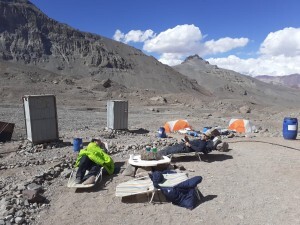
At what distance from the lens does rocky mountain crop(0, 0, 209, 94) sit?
84.6 metres

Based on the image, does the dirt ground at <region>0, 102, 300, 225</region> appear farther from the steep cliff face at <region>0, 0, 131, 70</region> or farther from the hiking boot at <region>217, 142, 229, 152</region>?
the steep cliff face at <region>0, 0, 131, 70</region>

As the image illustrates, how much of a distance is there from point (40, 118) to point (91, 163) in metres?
5.12

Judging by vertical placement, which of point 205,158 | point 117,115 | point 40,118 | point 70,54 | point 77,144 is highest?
point 70,54

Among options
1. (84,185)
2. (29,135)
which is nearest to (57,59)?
(29,135)

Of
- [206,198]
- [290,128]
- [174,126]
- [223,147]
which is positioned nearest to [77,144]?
[223,147]

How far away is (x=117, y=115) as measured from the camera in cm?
1634

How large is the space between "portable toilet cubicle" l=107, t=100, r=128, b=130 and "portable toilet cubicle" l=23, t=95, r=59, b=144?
3.80 metres

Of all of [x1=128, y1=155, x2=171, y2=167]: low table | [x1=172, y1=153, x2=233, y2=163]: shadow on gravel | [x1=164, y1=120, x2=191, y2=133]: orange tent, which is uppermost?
[x1=128, y1=155, x2=171, y2=167]: low table

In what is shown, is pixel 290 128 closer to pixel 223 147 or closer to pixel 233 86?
pixel 223 147

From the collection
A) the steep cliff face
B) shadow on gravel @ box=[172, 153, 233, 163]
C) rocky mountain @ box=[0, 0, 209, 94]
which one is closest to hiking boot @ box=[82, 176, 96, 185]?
shadow on gravel @ box=[172, 153, 233, 163]

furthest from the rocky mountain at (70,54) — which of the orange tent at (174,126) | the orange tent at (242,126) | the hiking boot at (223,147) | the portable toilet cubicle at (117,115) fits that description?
the hiking boot at (223,147)

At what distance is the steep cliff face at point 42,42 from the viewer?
85375mm

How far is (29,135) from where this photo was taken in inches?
496

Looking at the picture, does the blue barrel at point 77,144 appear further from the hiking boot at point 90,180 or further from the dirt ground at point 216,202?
the hiking boot at point 90,180
